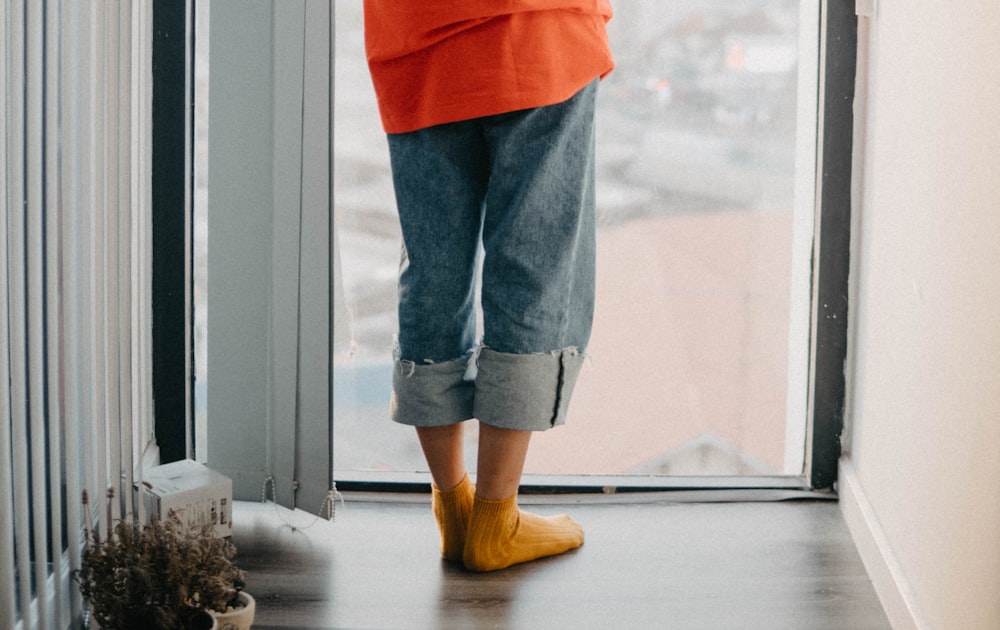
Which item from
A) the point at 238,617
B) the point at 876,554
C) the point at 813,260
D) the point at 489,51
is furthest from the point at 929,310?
the point at 238,617

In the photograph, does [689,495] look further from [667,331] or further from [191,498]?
[191,498]

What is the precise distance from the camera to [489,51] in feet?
4.43

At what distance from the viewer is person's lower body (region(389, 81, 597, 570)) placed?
1425 mm

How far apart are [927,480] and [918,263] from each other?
0.97 feet

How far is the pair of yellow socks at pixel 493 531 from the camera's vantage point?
1.57 metres

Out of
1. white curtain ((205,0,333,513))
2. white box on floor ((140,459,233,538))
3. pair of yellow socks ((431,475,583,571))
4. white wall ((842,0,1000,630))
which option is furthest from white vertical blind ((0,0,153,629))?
white wall ((842,0,1000,630))

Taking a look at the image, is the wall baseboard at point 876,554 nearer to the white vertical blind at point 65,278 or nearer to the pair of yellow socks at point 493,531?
the pair of yellow socks at point 493,531

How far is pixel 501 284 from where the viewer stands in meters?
1.47

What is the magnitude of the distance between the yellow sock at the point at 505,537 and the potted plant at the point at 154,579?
16.3 inches

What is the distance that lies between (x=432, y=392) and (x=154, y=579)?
0.50 m

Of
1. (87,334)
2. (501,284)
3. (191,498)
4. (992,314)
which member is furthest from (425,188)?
(992,314)

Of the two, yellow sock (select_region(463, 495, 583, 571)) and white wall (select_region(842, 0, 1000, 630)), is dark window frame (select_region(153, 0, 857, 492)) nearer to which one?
white wall (select_region(842, 0, 1000, 630))

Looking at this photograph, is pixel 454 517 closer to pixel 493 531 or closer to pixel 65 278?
pixel 493 531

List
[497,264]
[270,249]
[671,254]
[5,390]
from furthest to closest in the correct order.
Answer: [671,254], [270,249], [497,264], [5,390]
